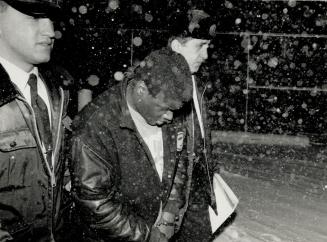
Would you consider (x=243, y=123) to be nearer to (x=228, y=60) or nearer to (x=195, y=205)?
(x=228, y=60)

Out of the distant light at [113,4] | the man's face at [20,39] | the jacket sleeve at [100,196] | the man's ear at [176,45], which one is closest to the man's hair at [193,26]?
the man's ear at [176,45]

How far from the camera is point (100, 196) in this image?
220cm

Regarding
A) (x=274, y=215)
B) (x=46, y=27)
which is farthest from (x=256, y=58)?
(x=46, y=27)

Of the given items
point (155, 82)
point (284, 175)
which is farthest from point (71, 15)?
point (155, 82)

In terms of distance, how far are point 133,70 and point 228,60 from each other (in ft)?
28.4

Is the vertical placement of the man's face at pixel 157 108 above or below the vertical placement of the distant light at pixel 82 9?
below

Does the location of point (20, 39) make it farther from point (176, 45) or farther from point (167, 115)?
point (176, 45)

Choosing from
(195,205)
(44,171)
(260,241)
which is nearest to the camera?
(44,171)

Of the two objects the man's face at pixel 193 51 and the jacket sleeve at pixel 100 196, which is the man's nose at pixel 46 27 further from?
the man's face at pixel 193 51

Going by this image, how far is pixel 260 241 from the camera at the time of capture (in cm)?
448

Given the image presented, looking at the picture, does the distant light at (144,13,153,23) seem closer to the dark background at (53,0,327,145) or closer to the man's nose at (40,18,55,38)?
the dark background at (53,0,327,145)

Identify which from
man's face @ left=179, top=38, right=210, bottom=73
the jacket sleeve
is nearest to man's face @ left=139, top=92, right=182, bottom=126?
the jacket sleeve

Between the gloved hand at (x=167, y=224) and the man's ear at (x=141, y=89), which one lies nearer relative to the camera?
the man's ear at (x=141, y=89)

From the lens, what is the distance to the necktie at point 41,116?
2316mm
